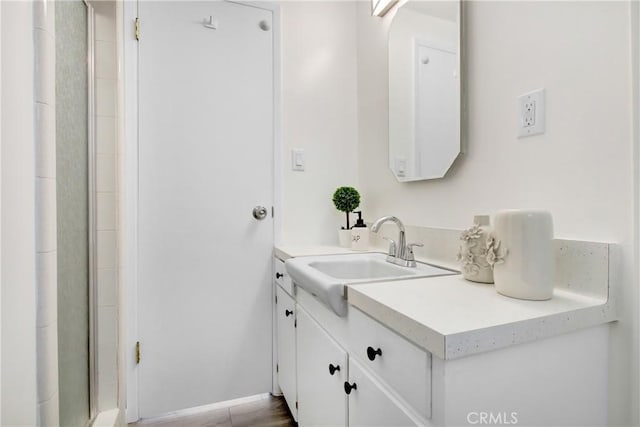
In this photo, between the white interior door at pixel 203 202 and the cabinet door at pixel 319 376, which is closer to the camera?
the cabinet door at pixel 319 376

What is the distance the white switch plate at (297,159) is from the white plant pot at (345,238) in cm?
42

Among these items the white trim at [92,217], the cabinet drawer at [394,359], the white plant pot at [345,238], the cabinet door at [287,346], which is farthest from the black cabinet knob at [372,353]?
the white trim at [92,217]

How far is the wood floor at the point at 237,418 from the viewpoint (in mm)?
1503

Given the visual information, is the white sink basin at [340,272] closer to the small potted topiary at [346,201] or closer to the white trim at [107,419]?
the small potted topiary at [346,201]

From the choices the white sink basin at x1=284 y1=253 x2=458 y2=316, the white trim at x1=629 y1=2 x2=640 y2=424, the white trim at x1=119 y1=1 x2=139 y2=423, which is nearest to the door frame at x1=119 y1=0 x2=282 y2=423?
the white trim at x1=119 y1=1 x2=139 y2=423

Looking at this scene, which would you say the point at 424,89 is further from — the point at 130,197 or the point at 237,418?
the point at 237,418

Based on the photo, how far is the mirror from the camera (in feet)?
3.85

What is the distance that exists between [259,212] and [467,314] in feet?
4.02

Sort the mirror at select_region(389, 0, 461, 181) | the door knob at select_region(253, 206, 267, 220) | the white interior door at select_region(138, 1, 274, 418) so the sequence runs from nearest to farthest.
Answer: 1. the mirror at select_region(389, 0, 461, 181)
2. the white interior door at select_region(138, 1, 274, 418)
3. the door knob at select_region(253, 206, 267, 220)

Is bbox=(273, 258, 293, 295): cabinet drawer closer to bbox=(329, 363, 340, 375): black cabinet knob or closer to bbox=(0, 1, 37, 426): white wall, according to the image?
bbox=(329, 363, 340, 375): black cabinet knob

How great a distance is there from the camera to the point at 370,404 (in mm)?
767

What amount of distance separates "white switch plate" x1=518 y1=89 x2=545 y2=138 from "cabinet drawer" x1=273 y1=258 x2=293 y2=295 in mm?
1034

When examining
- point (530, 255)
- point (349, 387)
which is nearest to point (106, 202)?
point (349, 387)

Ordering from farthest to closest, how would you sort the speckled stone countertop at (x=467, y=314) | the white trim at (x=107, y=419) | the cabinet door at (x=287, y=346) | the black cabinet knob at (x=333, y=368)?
1. the cabinet door at (x=287, y=346)
2. the white trim at (x=107, y=419)
3. the black cabinet knob at (x=333, y=368)
4. the speckled stone countertop at (x=467, y=314)
